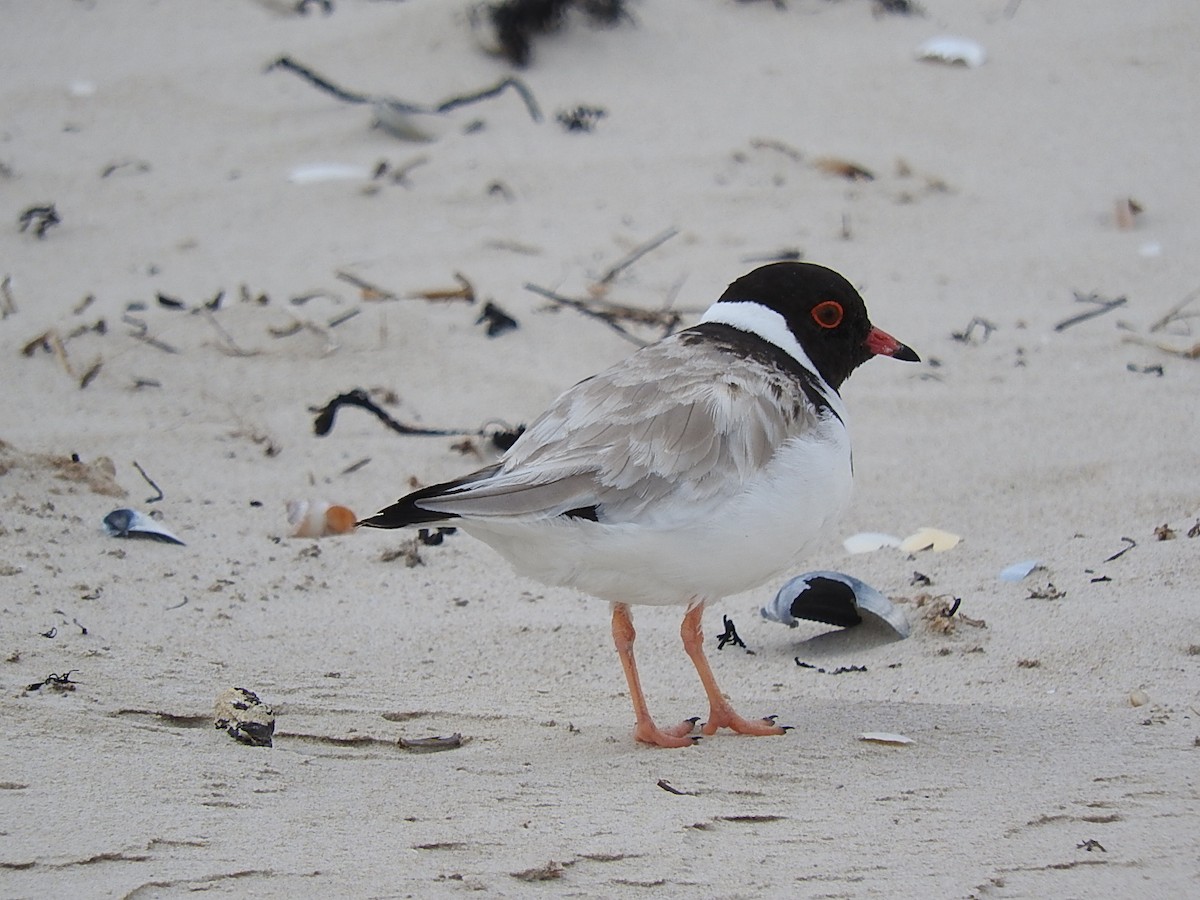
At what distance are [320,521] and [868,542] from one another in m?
2.07

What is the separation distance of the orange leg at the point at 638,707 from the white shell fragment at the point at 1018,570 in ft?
4.66

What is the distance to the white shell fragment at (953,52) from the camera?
9.59m

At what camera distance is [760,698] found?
13.6 ft

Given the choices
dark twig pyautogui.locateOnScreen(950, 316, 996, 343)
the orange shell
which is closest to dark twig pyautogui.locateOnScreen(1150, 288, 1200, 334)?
dark twig pyautogui.locateOnScreen(950, 316, 996, 343)

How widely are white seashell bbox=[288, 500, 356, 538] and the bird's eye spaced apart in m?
1.98

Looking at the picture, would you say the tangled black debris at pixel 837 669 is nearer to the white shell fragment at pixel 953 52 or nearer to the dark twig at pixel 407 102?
the dark twig at pixel 407 102

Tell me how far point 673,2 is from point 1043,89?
2.73 m

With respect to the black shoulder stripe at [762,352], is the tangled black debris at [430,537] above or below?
below

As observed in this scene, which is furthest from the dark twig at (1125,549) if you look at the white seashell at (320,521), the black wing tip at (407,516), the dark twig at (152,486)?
the dark twig at (152,486)

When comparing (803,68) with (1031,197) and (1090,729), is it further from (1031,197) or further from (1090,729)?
(1090,729)

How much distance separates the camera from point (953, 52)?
9633 millimetres

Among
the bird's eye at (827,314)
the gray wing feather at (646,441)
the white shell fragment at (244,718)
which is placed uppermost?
the bird's eye at (827,314)

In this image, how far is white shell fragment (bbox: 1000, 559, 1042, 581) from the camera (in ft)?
15.5

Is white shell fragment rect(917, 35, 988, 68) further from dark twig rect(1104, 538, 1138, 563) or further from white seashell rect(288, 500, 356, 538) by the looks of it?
white seashell rect(288, 500, 356, 538)
